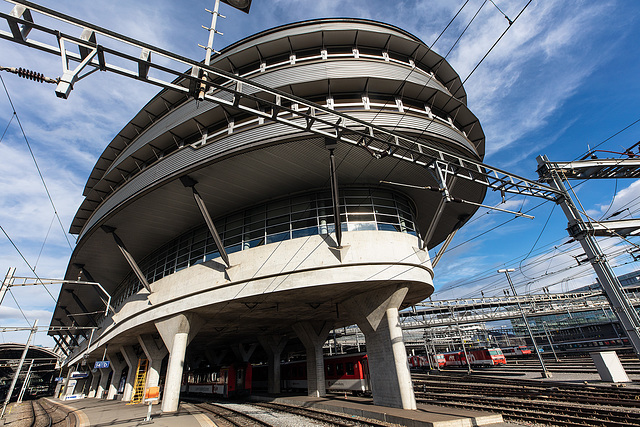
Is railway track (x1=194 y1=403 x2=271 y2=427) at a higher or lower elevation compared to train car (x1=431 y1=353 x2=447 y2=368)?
lower

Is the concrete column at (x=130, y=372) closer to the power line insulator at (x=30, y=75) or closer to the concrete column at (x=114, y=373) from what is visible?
the concrete column at (x=114, y=373)

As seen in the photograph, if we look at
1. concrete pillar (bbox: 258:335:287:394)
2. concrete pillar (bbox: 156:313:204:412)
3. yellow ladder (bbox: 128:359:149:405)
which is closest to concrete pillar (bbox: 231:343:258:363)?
concrete pillar (bbox: 258:335:287:394)

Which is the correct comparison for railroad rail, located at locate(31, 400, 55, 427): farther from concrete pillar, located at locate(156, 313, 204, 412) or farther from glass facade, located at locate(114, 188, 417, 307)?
glass facade, located at locate(114, 188, 417, 307)

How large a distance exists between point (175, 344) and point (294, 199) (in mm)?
11915

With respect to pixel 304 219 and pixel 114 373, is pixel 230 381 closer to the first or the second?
pixel 304 219

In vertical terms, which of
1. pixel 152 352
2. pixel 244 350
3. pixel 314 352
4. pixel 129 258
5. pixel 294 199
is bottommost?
pixel 314 352

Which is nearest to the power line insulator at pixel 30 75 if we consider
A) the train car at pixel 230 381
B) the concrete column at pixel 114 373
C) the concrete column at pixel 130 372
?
the train car at pixel 230 381

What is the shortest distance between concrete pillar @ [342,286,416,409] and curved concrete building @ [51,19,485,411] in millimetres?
80

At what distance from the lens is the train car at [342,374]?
22672mm

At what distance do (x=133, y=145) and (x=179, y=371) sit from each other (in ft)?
54.1

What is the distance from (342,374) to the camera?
79.4 ft

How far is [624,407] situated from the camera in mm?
12578

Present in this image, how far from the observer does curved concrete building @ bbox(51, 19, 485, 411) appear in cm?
1617

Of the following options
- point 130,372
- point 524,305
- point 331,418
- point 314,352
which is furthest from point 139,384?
point 524,305
